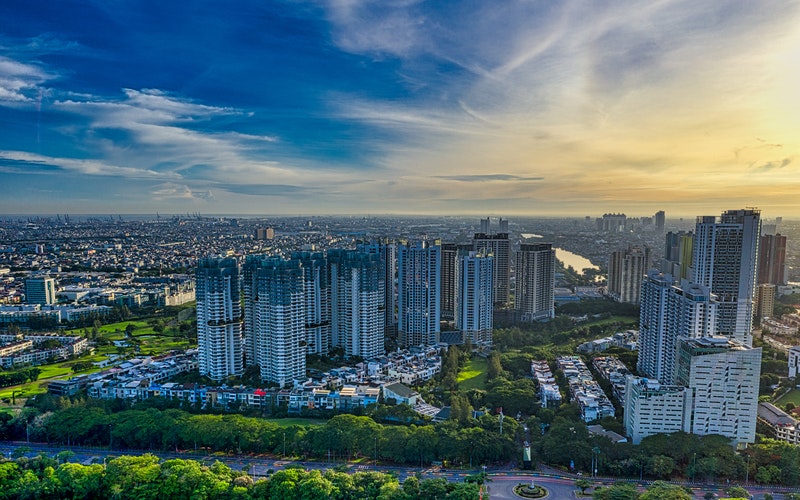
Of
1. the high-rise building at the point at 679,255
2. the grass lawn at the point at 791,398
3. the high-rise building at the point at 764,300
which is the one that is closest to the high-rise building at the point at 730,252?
the high-rise building at the point at 679,255

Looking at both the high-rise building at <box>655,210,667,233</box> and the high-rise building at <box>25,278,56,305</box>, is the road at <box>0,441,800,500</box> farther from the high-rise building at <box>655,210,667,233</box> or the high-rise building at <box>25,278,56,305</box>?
the high-rise building at <box>655,210,667,233</box>

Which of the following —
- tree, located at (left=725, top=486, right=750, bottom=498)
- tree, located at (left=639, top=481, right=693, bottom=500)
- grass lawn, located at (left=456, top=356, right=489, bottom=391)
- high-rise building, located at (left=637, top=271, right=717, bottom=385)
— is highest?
high-rise building, located at (left=637, top=271, right=717, bottom=385)

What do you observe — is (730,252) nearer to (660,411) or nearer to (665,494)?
(660,411)

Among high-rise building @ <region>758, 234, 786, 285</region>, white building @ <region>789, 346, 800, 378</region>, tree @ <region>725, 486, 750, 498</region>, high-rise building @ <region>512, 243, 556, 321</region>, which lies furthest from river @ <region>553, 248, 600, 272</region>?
tree @ <region>725, 486, 750, 498</region>

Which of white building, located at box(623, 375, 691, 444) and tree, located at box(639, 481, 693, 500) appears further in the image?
white building, located at box(623, 375, 691, 444)

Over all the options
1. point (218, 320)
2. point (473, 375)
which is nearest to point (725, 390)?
point (473, 375)
